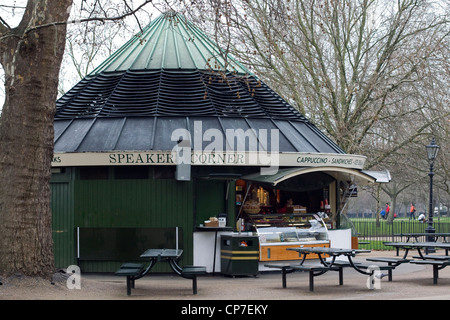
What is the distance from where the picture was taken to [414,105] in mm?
34406

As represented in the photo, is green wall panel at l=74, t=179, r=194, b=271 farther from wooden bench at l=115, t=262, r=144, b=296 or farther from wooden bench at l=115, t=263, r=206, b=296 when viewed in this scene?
wooden bench at l=115, t=263, r=206, b=296

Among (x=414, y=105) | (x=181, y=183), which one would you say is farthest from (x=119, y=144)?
(x=414, y=105)

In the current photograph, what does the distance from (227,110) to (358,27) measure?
12.5 meters

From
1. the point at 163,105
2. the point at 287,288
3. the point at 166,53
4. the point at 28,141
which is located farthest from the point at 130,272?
the point at 166,53

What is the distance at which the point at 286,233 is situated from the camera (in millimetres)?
18969

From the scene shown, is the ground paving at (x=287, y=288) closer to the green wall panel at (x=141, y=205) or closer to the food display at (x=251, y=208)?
the green wall panel at (x=141, y=205)

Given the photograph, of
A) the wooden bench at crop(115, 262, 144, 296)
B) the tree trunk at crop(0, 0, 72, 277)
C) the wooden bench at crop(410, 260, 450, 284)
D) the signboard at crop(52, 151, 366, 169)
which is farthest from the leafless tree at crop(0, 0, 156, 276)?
the wooden bench at crop(410, 260, 450, 284)

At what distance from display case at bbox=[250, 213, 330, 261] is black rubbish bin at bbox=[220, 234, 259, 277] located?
1.33 feet

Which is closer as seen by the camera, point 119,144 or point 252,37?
point 119,144

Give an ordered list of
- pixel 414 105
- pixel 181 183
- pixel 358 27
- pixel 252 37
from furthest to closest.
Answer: pixel 414 105 → pixel 358 27 → pixel 252 37 → pixel 181 183

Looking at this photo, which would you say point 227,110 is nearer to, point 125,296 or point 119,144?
point 119,144

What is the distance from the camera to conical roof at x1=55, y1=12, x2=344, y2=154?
19516 mm

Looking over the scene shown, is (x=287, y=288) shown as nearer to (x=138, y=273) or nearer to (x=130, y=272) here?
(x=138, y=273)

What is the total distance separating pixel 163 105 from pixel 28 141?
7179mm
